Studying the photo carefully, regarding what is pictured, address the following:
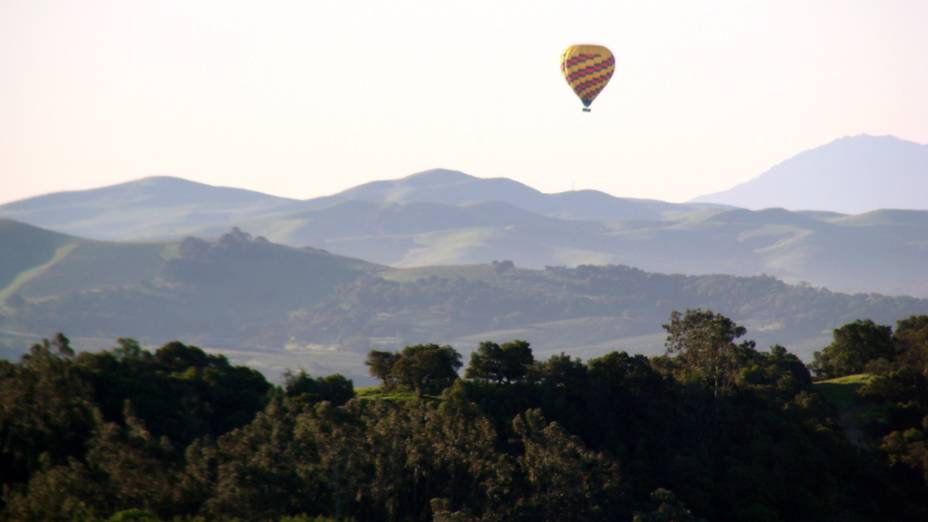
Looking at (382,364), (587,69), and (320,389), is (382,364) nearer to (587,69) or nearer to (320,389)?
(320,389)

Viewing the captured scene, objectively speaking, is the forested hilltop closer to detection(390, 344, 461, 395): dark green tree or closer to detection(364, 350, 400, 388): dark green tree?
detection(390, 344, 461, 395): dark green tree

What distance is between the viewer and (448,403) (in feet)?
273

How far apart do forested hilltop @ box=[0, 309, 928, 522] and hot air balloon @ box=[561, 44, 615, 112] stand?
34546mm

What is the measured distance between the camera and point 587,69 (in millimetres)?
142875

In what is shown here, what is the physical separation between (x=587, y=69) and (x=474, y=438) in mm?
71759

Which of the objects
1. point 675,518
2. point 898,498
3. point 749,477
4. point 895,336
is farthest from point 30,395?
point 895,336

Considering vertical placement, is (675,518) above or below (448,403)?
below

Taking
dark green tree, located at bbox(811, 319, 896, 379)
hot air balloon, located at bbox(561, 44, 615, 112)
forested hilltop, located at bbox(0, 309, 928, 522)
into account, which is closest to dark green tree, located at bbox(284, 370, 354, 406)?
forested hilltop, located at bbox(0, 309, 928, 522)

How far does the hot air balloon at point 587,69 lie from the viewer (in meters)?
143

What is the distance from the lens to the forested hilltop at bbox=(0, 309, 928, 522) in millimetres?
67375

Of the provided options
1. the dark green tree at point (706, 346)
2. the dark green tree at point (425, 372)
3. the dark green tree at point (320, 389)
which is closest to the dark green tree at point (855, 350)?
the dark green tree at point (706, 346)

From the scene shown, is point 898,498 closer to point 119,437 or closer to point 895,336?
point 895,336

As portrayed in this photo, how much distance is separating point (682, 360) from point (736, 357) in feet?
17.1

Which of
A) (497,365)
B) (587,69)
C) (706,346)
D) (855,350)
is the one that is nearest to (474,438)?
(497,365)
